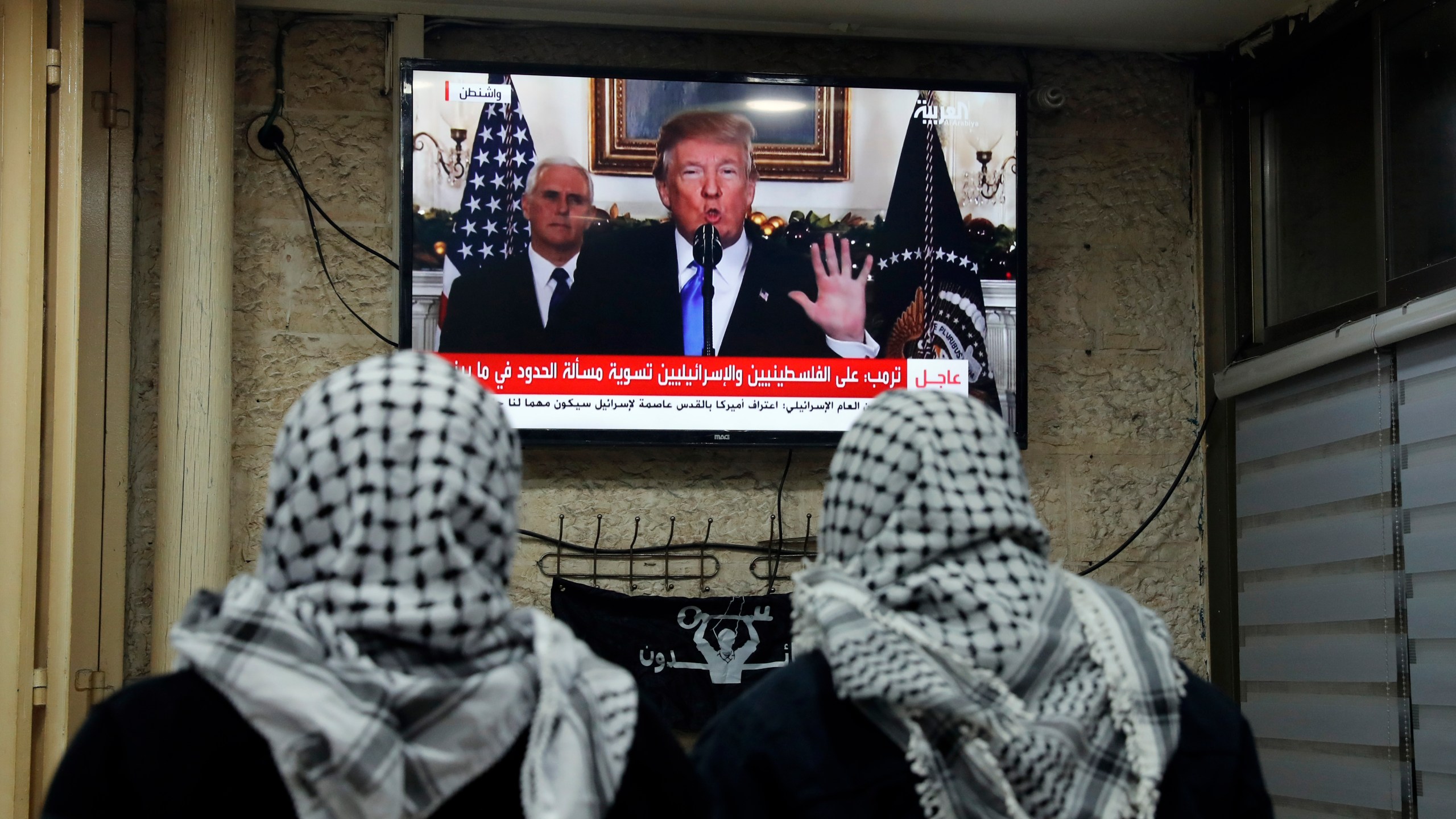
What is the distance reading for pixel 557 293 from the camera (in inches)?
151

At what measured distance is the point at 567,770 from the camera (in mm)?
1327

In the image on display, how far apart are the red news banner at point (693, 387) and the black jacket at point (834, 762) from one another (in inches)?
87.0

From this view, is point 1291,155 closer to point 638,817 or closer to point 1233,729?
point 1233,729

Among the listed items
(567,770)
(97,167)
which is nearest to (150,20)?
(97,167)

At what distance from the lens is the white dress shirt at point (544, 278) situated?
3814mm

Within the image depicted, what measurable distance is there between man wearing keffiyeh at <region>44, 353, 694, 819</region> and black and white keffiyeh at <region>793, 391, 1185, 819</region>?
308mm

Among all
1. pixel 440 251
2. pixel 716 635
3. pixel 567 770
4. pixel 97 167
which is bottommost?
pixel 716 635

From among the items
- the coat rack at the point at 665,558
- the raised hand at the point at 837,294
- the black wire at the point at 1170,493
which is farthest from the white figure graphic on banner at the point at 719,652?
the black wire at the point at 1170,493

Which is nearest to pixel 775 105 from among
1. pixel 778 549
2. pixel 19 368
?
pixel 778 549

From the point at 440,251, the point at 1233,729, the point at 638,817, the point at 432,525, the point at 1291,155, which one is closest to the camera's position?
the point at 432,525

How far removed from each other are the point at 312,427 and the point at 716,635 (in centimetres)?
256

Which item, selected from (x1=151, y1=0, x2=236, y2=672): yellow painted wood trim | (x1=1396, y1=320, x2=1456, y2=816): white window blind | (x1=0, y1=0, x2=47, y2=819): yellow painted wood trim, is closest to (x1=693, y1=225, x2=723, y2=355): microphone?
(x1=151, y1=0, x2=236, y2=672): yellow painted wood trim

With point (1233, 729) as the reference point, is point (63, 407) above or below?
above

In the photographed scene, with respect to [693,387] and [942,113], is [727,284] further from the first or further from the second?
[942,113]
